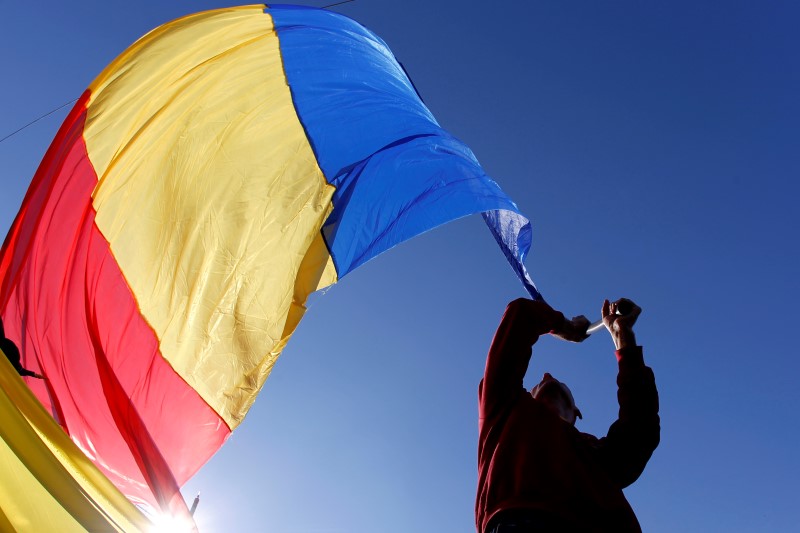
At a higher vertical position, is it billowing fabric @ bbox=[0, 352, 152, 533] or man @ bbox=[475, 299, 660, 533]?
man @ bbox=[475, 299, 660, 533]

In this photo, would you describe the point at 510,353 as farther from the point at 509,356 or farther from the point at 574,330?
the point at 574,330

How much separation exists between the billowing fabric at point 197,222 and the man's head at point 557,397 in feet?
2.51

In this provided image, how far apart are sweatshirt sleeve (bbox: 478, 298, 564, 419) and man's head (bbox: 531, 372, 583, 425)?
377 mm

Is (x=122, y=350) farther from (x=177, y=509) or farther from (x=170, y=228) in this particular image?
(x=177, y=509)

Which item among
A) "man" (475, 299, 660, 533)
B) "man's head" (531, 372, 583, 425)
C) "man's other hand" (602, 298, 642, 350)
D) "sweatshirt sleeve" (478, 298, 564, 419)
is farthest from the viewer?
"man's head" (531, 372, 583, 425)

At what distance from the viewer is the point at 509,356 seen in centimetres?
243

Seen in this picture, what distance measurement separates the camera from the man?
2053 millimetres

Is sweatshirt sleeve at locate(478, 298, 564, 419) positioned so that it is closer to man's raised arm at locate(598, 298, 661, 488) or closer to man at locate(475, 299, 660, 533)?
man at locate(475, 299, 660, 533)

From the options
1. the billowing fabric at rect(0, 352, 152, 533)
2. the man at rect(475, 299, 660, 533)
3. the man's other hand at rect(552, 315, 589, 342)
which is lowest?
the billowing fabric at rect(0, 352, 152, 533)

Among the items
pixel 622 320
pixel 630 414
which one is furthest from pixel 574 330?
pixel 630 414

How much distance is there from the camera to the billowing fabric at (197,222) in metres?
Answer: 3.27

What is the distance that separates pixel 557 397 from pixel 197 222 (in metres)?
1.96

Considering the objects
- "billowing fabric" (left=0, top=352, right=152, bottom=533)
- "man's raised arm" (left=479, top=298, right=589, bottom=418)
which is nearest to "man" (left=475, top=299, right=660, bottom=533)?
"man's raised arm" (left=479, top=298, right=589, bottom=418)

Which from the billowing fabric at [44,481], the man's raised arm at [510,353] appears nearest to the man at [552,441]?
the man's raised arm at [510,353]
